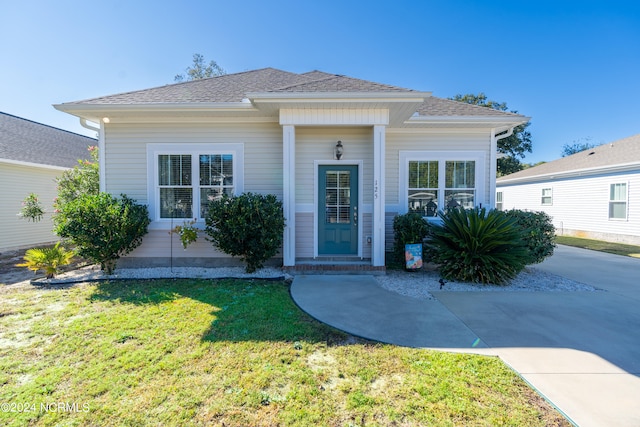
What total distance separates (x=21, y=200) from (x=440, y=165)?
13066 millimetres

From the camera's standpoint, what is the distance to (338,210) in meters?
6.50

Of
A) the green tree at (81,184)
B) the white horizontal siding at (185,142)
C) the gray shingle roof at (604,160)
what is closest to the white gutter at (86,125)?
the white horizontal siding at (185,142)

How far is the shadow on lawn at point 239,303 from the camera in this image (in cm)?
323

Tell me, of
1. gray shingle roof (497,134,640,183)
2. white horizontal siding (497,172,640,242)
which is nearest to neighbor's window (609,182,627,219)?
white horizontal siding (497,172,640,242)

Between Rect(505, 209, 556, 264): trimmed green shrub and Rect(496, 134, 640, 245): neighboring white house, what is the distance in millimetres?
8112

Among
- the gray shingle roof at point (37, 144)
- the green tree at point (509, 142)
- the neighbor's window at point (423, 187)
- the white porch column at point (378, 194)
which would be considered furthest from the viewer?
the green tree at point (509, 142)

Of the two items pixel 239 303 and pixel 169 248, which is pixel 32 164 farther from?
pixel 239 303

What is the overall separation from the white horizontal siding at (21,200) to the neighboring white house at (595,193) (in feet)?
70.2

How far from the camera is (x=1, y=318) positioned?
3754 millimetres

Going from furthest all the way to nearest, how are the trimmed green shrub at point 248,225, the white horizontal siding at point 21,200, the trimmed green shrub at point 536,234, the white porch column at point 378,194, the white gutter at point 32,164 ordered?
the white horizontal siding at point 21,200, the white gutter at point 32,164, the trimmed green shrub at point 536,234, the white porch column at point 378,194, the trimmed green shrub at point 248,225

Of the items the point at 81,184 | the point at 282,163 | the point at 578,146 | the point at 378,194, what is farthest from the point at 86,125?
the point at 578,146

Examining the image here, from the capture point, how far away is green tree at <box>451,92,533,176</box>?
2294 cm

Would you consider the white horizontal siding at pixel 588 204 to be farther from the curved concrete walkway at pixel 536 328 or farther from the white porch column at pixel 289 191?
the white porch column at pixel 289 191

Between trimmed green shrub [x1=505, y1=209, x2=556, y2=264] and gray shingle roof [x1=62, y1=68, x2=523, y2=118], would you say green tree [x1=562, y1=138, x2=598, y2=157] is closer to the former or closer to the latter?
trimmed green shrub [x1=505, y1=209, x2=556, y2=264]
